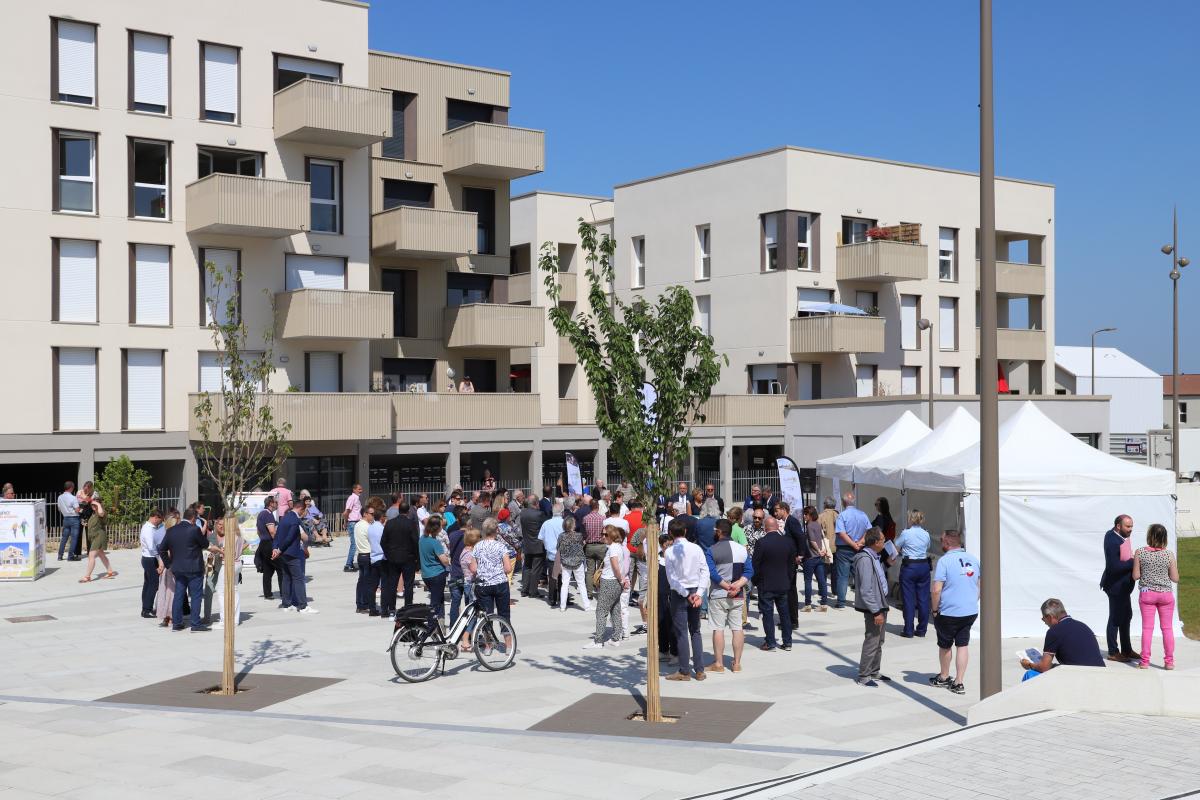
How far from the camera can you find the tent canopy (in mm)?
23141

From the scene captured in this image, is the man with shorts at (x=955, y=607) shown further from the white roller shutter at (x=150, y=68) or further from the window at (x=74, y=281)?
the white roller shutter at (x=150, y=68)

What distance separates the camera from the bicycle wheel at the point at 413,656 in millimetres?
14398

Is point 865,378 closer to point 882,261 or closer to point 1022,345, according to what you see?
point 882,261

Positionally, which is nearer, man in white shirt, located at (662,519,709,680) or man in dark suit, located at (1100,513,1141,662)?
man in white shirt, located at (662,519,709,680)

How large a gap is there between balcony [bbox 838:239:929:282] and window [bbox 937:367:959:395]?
5.05 metres

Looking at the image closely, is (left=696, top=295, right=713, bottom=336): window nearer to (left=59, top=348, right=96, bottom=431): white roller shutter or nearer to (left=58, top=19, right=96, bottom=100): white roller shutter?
(left=59, top=348, right=96, bottom=431): white roller shutter

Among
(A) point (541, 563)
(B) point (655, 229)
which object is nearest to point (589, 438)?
(B) point (655, 229)

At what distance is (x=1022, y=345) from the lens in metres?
49.4

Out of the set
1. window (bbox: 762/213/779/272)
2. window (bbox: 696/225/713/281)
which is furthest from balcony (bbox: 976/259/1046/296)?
window (bbox: 696/225/713/281)

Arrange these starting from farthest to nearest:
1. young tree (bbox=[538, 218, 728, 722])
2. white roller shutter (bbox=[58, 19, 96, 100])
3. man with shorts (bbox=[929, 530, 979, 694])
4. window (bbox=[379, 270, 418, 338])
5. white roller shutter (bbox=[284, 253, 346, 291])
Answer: window (bbox=[379, 270, 418, 338]), white roller shutter (bbox=[284, 253, 346, 291]), white roller shutter (bbox=[58, 19, 96, 100]), man with shorts (bbox=[929, 530, 979, 694]), young tree (bbox=[538, 218, 728, 722])

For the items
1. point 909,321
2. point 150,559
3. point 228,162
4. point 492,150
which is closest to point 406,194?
point 492,150

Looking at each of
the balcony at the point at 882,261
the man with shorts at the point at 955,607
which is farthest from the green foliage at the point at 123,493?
the balcony at the point at 882,261

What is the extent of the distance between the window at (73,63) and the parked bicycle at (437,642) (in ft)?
71.9

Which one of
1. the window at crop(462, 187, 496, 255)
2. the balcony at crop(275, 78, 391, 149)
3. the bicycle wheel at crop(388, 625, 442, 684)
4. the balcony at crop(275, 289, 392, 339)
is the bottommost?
the bicycle wheel at crop(388, 625, 442, 684)
